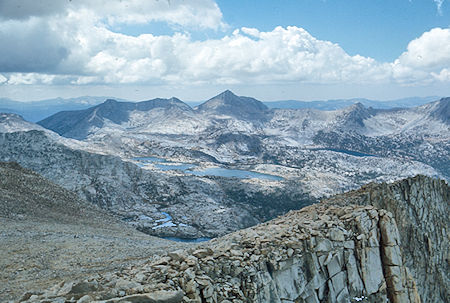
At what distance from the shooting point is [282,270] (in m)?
17.1

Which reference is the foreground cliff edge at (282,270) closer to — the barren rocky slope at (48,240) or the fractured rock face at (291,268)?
the fractured rock face at (291,268)

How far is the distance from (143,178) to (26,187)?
288 feet

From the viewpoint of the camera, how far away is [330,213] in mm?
21969

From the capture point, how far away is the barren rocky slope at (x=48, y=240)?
929 inches

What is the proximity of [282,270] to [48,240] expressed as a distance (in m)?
24.7

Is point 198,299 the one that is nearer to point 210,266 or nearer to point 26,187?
point 210,266

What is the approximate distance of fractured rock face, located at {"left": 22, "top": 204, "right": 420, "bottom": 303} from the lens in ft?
44.5

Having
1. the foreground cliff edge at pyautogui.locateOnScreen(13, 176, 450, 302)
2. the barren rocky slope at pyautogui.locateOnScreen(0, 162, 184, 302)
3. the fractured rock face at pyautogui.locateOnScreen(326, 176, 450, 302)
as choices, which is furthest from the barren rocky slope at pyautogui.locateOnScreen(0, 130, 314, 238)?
the foreground cliff edge at pyautogui.locateOnScreen(13, 176, 450, 302)

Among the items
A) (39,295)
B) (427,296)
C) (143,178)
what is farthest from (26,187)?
(143,178)

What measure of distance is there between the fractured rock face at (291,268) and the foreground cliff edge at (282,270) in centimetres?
4

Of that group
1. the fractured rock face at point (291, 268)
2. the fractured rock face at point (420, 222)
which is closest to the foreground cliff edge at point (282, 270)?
the fractured rock face at point (291, 268)

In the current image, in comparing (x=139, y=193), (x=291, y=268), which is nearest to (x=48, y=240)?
(x=291, y=268)

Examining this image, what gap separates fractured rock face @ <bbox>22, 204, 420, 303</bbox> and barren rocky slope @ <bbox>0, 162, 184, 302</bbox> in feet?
33.9

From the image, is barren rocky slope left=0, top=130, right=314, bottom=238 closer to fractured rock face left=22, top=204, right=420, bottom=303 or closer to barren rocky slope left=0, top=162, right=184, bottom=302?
barren rocky slope left=0, top=162, right=184, bottom=302
